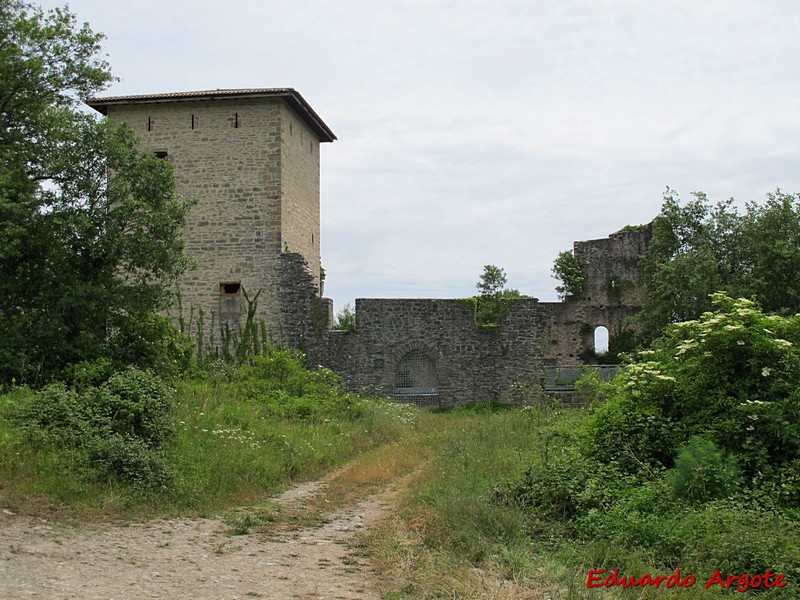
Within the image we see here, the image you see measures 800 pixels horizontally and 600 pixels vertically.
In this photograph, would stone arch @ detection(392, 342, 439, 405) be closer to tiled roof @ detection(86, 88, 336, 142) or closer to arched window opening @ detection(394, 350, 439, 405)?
arched window opening @ detection(394, 350, 439, 405)

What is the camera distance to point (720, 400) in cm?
937

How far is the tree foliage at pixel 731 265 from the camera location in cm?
2578

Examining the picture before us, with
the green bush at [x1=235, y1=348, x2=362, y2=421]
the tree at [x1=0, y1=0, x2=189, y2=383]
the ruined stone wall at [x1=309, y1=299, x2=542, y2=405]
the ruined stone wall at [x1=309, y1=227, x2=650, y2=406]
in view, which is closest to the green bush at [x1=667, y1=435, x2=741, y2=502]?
the green bush at [x1=235, y1=348, x2=362, y2=421]

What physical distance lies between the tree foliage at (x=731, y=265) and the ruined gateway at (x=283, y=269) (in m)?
6.27

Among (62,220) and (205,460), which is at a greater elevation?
(62,220)

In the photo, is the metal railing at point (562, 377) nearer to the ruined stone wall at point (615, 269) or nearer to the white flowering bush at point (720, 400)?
the ruined stone wall at point (615, 269)

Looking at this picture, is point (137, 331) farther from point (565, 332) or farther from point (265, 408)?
point (565, 332)

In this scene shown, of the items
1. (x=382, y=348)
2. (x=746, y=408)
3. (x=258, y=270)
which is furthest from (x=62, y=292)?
(x=746, y=408)

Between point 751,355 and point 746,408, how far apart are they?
93 centimetres

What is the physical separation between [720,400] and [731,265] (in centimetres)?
1965

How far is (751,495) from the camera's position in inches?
315

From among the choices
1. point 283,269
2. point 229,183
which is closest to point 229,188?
point 229,183

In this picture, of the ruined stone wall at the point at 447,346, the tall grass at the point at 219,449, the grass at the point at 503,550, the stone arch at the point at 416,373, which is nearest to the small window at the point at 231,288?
the ruined stone wall at the point at 447,346

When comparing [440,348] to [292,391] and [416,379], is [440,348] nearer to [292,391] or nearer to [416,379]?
[416,379]
